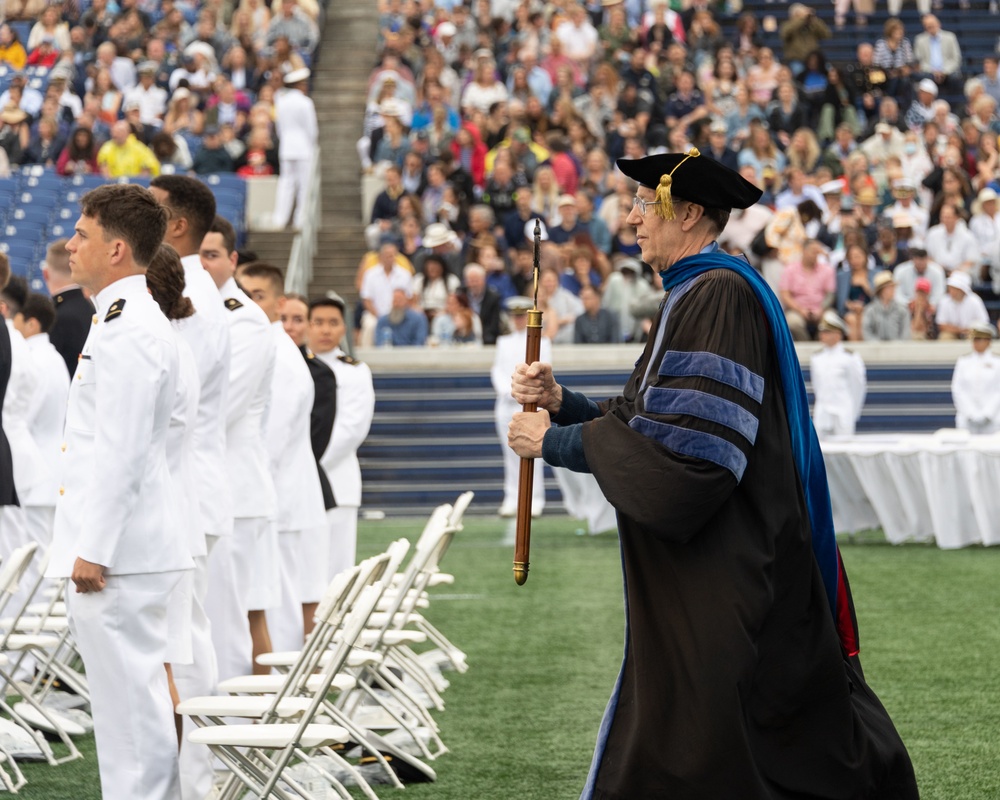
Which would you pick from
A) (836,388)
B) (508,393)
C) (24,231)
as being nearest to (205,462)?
(508,393)

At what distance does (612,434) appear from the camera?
4.43 m

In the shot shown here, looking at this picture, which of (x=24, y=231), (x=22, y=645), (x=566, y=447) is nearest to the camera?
(x=566, y=447)

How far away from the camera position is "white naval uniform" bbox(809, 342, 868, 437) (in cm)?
1855

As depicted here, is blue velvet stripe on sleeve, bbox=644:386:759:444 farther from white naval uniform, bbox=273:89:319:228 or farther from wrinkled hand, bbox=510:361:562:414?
white naval uniform, bbox=273:89:319:228

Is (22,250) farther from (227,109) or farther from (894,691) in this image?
(894,691)

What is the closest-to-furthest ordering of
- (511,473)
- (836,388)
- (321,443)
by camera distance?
(321,443), (511,473), (836,388)

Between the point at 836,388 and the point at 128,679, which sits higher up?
the point at 128,679

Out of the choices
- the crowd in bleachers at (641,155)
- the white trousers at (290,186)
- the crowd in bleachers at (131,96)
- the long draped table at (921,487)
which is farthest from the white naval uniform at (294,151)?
the long draped table at (921,487)

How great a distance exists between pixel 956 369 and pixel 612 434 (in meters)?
14.6

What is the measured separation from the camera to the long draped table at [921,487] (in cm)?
1509

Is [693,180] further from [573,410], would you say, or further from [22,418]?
[22,418]

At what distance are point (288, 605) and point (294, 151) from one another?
1420cm

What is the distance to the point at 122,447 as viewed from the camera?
4969 mm

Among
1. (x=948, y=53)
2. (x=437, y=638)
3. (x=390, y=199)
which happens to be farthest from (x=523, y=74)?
(x=437, y=638)
